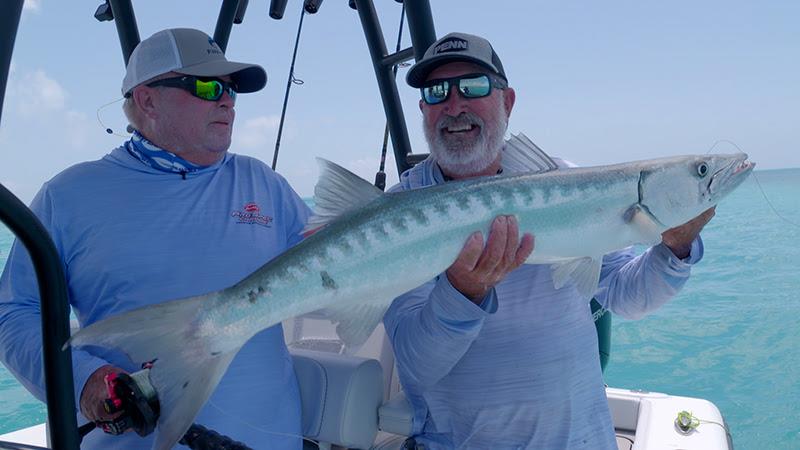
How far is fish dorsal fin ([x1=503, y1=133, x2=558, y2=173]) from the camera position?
214 centimetres

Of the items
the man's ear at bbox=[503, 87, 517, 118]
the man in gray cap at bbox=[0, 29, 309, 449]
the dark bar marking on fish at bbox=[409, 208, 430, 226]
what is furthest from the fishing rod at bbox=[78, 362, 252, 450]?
the man's ear at bbox=[503, 87, 517, 118]

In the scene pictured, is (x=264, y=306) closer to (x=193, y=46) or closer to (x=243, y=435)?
(x=243, y=435)

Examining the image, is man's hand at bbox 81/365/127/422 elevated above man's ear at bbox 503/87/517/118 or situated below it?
below

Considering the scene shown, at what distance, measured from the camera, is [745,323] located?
1209 cm

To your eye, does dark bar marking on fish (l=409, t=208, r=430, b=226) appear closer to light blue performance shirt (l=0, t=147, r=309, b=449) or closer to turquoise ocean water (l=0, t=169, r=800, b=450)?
light blue performance shirt (l=0, t=147, r=309, b=449)

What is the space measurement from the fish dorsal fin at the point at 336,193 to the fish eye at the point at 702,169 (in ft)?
3.69

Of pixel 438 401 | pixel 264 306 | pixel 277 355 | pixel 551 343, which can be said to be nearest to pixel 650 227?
pixel 551 343

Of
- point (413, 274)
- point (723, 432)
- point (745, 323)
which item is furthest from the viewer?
point (745, 323)

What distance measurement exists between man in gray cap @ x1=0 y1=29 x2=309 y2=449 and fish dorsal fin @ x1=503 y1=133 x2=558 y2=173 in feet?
3.07

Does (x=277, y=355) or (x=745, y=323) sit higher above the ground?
(x=277, y=355)


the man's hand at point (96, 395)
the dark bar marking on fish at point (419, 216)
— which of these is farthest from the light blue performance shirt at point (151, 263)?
the dark bar marking on fish at point (419, 216)

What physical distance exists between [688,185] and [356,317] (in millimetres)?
1237

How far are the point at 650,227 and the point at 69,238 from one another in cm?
211

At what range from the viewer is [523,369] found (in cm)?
224
